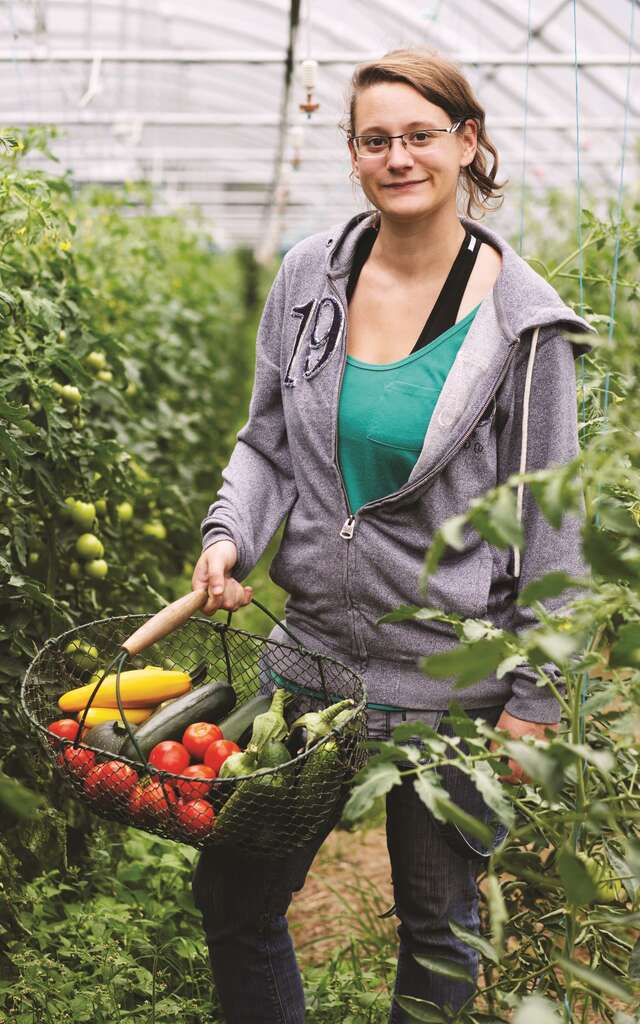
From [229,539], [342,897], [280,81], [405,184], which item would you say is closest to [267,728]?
[229,539]

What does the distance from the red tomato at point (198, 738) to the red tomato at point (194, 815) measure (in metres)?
0.20

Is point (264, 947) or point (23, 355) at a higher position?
point (23, 355)

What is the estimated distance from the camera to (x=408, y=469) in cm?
188

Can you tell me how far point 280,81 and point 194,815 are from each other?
1285cm

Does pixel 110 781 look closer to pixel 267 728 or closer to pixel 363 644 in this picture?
pixel 267 728

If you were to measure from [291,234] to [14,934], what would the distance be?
21888 millimetres

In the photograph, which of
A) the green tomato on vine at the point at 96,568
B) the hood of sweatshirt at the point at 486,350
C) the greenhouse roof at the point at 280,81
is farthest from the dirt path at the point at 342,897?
the greenhouse roof at the point at 280,81

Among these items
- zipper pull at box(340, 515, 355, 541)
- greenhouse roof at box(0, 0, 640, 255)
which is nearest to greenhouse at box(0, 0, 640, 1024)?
zipper pull at box(340, 515, 355, 541)

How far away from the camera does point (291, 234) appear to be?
23.2 m

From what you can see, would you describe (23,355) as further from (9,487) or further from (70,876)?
(70,876)

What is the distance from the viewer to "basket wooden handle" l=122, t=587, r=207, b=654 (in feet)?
5.62

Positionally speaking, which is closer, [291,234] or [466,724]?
[466,724]

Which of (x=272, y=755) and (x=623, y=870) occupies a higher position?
(x=272, y=755)

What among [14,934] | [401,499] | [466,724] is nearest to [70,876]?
[14,934]
